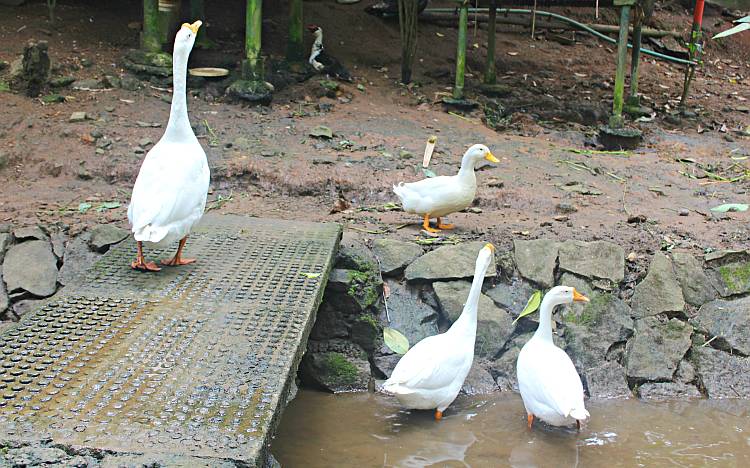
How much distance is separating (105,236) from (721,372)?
4352 mm

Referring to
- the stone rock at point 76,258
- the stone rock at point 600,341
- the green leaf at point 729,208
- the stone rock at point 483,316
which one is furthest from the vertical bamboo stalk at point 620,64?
the stone rock at point 76,258

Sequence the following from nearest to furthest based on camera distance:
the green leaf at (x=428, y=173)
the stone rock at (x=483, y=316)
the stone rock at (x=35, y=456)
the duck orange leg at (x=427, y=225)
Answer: the stone rock at (x=35, y=456)
the stone rock at (x=483, y=316)
the duck orange leg at (x=427, y=225)
the green leaf at (x=428, y=173)

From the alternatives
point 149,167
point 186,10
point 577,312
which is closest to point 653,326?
point 577,312

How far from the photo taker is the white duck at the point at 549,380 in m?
4.30

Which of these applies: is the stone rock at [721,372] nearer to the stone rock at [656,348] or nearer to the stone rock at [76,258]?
the stone rock at [656,348]

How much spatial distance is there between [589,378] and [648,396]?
40cm

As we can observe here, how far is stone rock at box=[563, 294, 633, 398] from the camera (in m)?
5.28

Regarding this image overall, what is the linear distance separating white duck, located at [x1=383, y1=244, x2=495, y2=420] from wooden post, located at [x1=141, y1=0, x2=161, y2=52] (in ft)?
17.8

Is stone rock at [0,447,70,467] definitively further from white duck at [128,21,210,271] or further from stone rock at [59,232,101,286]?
stone rock at [59,232,101,286]

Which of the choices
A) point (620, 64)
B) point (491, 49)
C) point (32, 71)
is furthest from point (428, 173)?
point (32, 71)

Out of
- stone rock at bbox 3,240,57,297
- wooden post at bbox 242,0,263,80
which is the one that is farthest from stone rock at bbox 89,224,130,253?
wooden post at bbox 242,0,263,80

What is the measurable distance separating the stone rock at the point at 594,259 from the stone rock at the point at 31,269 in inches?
141

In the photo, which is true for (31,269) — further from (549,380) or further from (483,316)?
(549,380)

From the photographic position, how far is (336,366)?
5258 millimetres
